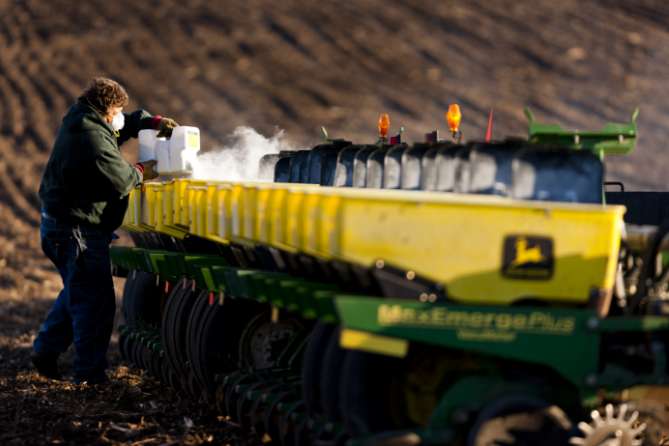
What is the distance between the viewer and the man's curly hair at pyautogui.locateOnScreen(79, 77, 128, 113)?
10.1 m

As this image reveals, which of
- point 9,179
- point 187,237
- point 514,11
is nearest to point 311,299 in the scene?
point 187,237

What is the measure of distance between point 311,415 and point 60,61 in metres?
25.4

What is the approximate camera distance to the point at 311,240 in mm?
6973

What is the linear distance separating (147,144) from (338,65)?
22253 millimetres

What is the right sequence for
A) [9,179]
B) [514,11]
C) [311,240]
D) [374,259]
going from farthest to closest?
[514,11] < [9,179] < [311,240] < [374,259]

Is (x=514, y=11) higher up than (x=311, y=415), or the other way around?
(x=514, y=11)

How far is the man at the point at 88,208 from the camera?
32.4 feet

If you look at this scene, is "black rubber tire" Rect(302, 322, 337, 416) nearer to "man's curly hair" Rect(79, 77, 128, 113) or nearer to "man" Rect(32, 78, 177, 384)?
"man" Rect(32, 78, 177, 384)

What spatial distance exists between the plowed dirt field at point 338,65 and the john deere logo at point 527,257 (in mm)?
17595

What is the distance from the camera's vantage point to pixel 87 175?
9930 mm

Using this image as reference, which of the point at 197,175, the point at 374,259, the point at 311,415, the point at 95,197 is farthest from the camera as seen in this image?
the point at 197,175

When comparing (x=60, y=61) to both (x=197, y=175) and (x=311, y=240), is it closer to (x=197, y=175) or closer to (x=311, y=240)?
(x=197, y=175)

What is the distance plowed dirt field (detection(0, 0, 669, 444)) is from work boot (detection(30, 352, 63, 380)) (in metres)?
12.6

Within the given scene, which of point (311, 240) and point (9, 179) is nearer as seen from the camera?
point (311, 240)
